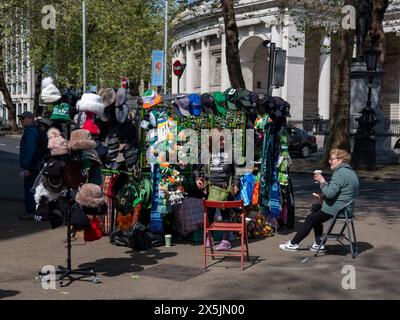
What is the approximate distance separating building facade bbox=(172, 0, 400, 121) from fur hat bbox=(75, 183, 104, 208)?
39.4 m

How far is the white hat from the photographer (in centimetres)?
788

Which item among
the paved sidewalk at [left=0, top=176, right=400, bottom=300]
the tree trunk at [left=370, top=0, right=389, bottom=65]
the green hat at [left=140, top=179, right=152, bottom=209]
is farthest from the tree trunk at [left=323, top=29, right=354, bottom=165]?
the green hat at [left=140, top=179, right=152, bottom=209]

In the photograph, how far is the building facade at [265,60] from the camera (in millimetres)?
46906

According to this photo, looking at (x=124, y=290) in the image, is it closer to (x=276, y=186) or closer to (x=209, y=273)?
(x=209, y=273)

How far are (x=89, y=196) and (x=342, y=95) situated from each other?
58.3 ft

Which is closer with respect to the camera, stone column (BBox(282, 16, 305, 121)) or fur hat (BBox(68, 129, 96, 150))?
fur hat (BBox(68, 129, 96, 150))

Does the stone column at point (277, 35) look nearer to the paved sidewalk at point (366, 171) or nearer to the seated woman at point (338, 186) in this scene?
the paved sidewalk at point (366, 171)

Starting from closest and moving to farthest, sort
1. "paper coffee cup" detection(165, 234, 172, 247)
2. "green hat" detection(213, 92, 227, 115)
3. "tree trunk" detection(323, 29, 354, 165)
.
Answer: "paper coffee cup" detection(165, 234, 172, 247)
"green hat" detection(213, 92, 227, 115)
"tree trunk" detection(323, 29, 354, 165)

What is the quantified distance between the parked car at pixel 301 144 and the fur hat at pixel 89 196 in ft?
78.7

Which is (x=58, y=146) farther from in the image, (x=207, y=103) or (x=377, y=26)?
(x=377, y=26)

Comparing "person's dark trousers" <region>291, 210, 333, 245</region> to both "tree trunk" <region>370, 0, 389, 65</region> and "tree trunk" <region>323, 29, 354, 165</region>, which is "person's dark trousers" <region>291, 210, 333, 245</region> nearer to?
"tree trunk" <region>323, 29, 354, 165</region>

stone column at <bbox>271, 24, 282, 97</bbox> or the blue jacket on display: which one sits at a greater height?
stone column at <bbox>271, 24, 282, 97</bbox>
